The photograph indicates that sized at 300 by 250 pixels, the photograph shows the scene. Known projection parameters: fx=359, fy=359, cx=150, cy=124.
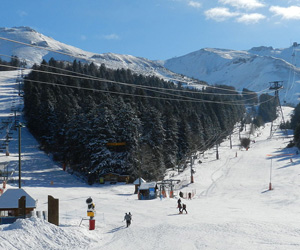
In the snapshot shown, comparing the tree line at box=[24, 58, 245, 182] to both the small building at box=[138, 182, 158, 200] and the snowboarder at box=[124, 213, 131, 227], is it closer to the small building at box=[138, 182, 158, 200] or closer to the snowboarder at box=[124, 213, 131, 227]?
the small building at box=[138, 182, 158, 200]

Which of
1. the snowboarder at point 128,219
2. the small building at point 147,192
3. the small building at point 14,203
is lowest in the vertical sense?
the small building at point 147,192

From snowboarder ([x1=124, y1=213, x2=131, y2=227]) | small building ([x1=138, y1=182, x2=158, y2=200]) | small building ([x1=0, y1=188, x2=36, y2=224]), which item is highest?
small building ([x1=0, y1=188, x2=36, y2=224])

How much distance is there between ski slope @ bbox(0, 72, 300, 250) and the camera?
1825cm

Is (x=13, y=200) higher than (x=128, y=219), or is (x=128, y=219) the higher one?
(x=13, y=200)

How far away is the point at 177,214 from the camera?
1078 inches

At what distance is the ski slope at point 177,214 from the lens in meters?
18.2

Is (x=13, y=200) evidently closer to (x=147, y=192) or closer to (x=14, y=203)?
(x=14, y=203)

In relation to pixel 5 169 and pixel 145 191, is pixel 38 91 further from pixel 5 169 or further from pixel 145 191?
pixel 145 191

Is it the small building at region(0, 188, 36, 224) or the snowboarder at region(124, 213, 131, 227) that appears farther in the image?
the small building at region(0, 188, 36, 224)

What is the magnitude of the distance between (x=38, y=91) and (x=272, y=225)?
71.5 m

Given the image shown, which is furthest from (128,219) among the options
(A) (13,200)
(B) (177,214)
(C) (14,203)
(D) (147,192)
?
(D) (147,192)

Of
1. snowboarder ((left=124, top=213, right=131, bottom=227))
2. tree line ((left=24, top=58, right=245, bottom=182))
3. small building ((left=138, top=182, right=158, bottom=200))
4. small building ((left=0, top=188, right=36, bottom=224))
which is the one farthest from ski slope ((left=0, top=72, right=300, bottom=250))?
tree line ((left=24, top=58, right=245, bottom=182))

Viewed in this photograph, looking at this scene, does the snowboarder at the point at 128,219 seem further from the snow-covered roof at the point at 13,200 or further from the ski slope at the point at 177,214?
the snow-covered roof at the point at 13,200

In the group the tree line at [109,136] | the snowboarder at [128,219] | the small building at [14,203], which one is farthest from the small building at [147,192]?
the small building at [14,203]
